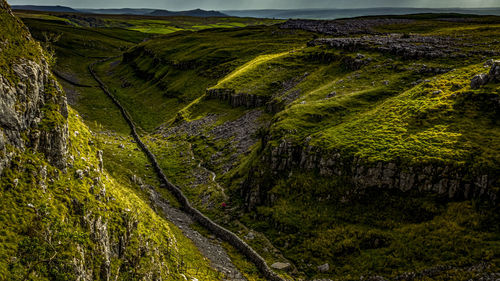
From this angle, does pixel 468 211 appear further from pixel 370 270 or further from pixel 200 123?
pixel 200 123

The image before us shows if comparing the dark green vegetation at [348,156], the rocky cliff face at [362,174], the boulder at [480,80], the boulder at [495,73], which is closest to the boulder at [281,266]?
the dark green vegetation at [348,156]

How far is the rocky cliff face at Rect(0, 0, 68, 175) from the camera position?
2172 cm

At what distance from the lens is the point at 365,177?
127 ft

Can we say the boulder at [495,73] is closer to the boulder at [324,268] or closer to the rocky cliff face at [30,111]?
the boulder at [324,268]

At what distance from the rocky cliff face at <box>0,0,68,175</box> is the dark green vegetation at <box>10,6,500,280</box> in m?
22.4

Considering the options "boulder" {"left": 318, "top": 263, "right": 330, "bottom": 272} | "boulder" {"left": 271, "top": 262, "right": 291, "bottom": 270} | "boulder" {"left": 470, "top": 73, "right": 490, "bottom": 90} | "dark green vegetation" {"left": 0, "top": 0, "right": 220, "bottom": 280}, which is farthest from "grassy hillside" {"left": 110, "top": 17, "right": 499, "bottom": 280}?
"dark green vegetation" {"left": 0, "top": 0, "right": 220, "bottom": 280}

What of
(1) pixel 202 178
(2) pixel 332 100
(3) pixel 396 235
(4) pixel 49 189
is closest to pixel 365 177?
(3) pixel 396 235

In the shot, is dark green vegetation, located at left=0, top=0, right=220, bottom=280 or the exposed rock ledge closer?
dark green vegetation, located at left=0, top=0, right=220, bottom=280

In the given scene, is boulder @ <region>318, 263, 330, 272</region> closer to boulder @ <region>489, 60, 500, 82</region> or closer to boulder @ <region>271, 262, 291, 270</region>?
boulder @ <region>271, 262, 291, 270</region>

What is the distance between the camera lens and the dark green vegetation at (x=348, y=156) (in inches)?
1286

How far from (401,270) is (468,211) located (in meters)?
9.27

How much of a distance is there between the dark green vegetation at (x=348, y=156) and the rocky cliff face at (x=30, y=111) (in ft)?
73.4

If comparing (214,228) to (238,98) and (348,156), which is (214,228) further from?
(238,98)

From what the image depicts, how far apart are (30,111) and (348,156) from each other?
3361cm
